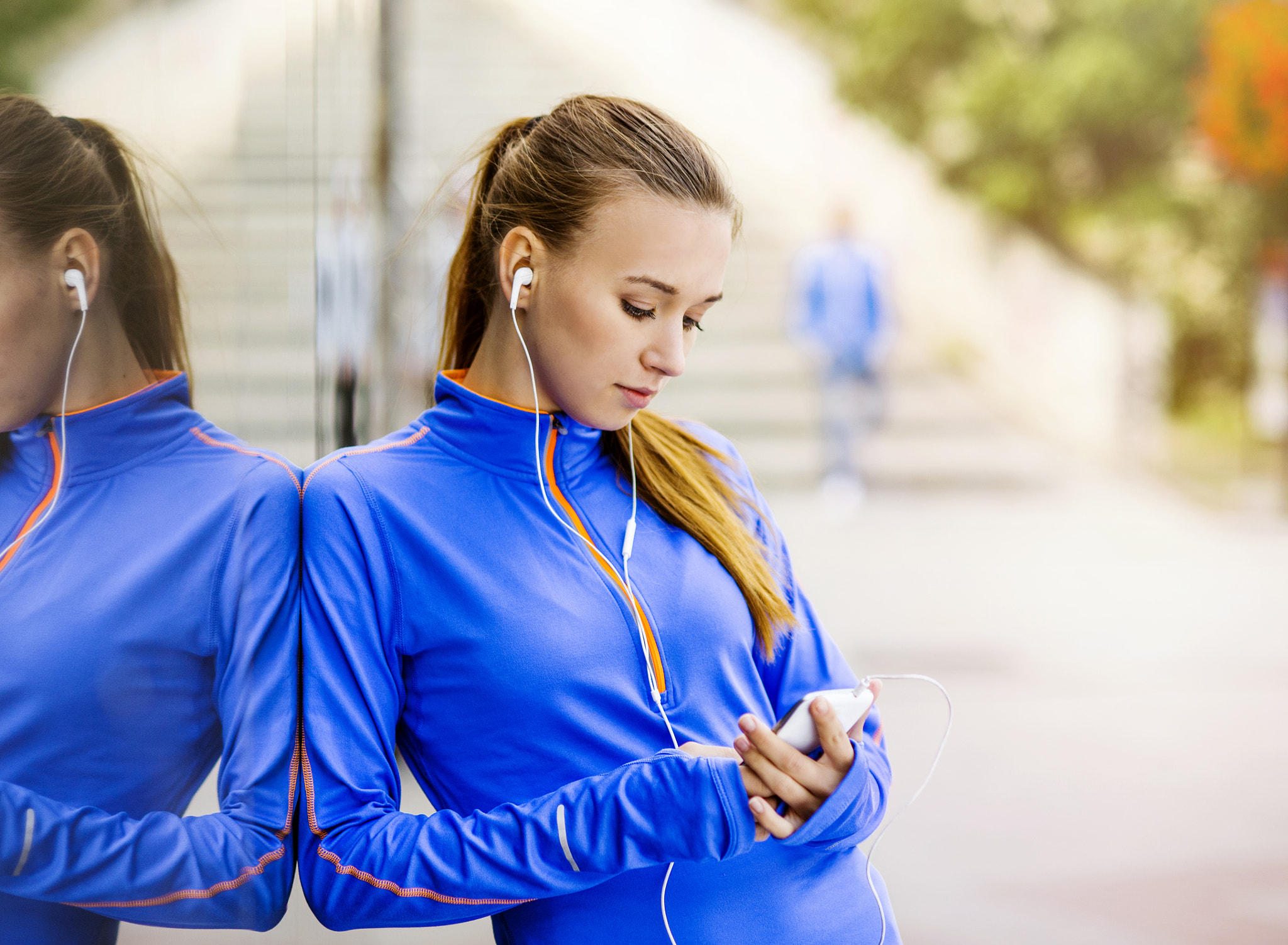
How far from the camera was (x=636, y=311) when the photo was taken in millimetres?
1224

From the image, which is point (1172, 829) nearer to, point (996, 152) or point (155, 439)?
point (155, 439)

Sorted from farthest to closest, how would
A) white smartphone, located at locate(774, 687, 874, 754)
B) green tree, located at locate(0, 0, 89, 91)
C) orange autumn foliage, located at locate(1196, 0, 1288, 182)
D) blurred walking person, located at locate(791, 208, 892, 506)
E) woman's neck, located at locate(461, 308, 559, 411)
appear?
orange autumn foliage, located at locate(1196, 0, 1288, 182), blurred walking person, located at locate(791, 208, 892, 506), woman's neck, located at locate(461, 308, 559, 411), white smartphone, located at locate(774, 687, 874, 754), green tree, located at locate(0, 0, 89, 91)

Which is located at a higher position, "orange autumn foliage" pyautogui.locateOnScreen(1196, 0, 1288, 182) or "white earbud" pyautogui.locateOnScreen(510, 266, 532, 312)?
"orange autumn foliage" pyautogui.locateOnScreen(1196, 0, 1288, 182)

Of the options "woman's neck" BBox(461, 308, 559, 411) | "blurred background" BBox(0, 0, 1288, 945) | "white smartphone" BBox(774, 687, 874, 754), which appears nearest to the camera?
"white smartphone" BBox(774, 687, 874, 754)

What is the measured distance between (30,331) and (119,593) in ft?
0.78

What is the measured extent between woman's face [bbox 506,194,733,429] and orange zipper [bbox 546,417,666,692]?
0.05 meters

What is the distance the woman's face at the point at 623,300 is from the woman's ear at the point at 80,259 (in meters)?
0.41

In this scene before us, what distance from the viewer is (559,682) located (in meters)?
1.18

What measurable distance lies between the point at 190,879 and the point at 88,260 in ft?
1.89

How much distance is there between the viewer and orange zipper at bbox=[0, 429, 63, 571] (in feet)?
3.28

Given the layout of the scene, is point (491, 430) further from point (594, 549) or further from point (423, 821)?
point (423, 821)

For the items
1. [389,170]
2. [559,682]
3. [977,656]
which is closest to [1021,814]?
[977,656]

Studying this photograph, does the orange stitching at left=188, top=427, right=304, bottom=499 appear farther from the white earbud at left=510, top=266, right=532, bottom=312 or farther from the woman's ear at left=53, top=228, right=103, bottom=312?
the white earbud at left=510, top=266, right=532, bottom=312

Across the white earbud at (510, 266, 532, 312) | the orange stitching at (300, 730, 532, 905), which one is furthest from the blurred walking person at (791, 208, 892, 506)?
the orange stitching at (300, 730, 532, 905)
